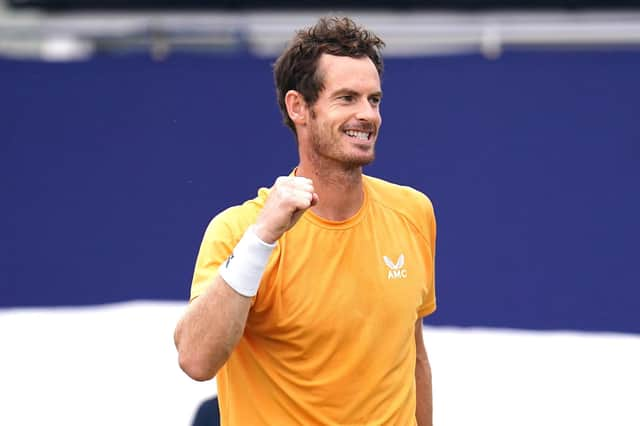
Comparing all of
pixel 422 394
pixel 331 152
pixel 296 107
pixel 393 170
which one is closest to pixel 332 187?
pixel 331 152

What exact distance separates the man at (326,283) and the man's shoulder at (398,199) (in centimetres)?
6

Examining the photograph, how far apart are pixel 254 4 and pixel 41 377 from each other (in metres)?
2.32

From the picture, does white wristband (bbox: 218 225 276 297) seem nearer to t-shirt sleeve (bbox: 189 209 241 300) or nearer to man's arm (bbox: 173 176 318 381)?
man's arm (bbox: 173 176 318 381)

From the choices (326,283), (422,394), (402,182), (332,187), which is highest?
(402,182)

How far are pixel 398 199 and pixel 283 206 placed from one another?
0.55m

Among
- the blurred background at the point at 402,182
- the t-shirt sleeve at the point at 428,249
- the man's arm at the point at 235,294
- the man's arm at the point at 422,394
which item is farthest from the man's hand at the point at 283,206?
the blurred background at the point at 402,182

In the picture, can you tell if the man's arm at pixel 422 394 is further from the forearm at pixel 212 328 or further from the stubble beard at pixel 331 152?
the forearm at pixel 212 328

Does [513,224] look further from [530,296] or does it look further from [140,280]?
[140,280]

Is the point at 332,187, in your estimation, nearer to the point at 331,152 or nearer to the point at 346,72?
the point at 331,152

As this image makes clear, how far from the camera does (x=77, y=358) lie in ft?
12.8

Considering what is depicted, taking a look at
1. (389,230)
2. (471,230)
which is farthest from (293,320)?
(471,230)

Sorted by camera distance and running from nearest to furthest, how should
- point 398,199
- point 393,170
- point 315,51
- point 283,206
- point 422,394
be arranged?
1. point 283,206
2. point 315,51
3. point 398,199
4. point 422,394
5. point 393,170

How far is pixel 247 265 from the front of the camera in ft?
5.98

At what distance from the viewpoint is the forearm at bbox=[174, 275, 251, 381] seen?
6.01 ft
